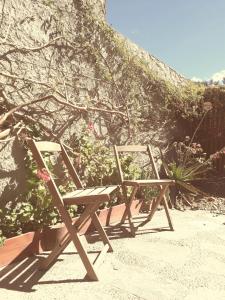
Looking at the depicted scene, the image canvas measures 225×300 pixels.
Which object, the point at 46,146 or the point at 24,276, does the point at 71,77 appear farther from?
the point at 24,276

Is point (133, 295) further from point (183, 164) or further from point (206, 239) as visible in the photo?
point (183, 164)

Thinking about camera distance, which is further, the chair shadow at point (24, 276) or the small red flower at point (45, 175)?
the small red flower at point (45, 175)

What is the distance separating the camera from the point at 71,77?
4938 mm

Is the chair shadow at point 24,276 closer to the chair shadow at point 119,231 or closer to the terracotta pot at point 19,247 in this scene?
the terracotta pot at point 19,247

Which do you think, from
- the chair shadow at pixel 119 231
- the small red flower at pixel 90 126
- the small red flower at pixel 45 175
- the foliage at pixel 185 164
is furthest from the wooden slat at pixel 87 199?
the foliage at pixel 185 164

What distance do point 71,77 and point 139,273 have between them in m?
2.96

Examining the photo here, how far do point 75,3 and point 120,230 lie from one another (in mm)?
3321

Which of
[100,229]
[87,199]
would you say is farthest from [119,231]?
[87,199]

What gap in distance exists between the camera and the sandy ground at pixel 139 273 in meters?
2.46

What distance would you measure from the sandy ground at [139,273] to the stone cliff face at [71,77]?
42.3 inches

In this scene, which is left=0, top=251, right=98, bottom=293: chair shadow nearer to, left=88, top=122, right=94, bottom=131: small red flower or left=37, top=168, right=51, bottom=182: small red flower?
left=37, top=168, right=51, bottom=182: small red flower

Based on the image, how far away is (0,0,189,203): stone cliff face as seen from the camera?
13.2ft

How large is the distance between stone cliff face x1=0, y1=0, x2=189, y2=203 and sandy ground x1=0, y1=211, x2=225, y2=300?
42.3 inches

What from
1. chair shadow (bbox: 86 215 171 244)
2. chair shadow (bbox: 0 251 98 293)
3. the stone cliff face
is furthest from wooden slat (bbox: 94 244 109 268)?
the stone cliff face
